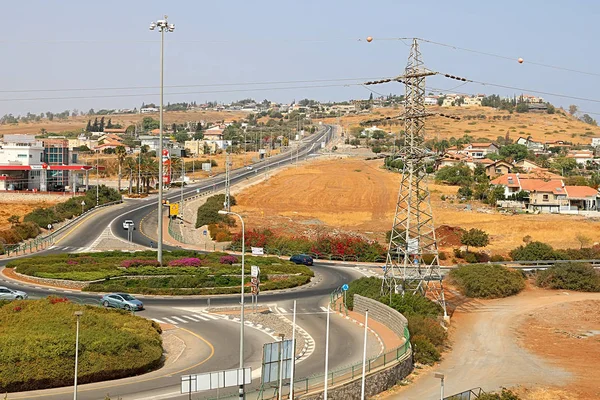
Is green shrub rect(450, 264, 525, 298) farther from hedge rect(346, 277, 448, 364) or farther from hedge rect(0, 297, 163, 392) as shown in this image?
hedge rect(0, 297, 163, 392)

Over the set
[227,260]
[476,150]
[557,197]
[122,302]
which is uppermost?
[476,150]

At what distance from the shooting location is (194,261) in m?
63.3

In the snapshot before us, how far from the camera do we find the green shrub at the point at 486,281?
6066cm

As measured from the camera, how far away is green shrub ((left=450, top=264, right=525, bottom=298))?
2388 inches

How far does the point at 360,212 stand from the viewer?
113 meters

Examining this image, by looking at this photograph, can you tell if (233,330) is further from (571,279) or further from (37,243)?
(37,243)

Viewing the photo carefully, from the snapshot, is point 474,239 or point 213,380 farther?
point 474,239

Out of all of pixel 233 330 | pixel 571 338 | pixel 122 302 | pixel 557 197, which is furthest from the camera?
pixel 557 197

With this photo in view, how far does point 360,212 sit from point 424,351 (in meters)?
73.7

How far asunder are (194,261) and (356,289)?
17.3 m

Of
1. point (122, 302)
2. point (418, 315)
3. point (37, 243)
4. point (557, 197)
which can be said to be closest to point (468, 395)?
point (418, 315)

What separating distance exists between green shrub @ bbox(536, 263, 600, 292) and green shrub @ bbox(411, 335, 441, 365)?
2953 cm

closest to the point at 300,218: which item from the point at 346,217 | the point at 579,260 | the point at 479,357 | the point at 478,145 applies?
the point at 346,217

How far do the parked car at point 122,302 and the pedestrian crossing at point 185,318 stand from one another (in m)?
2.34
